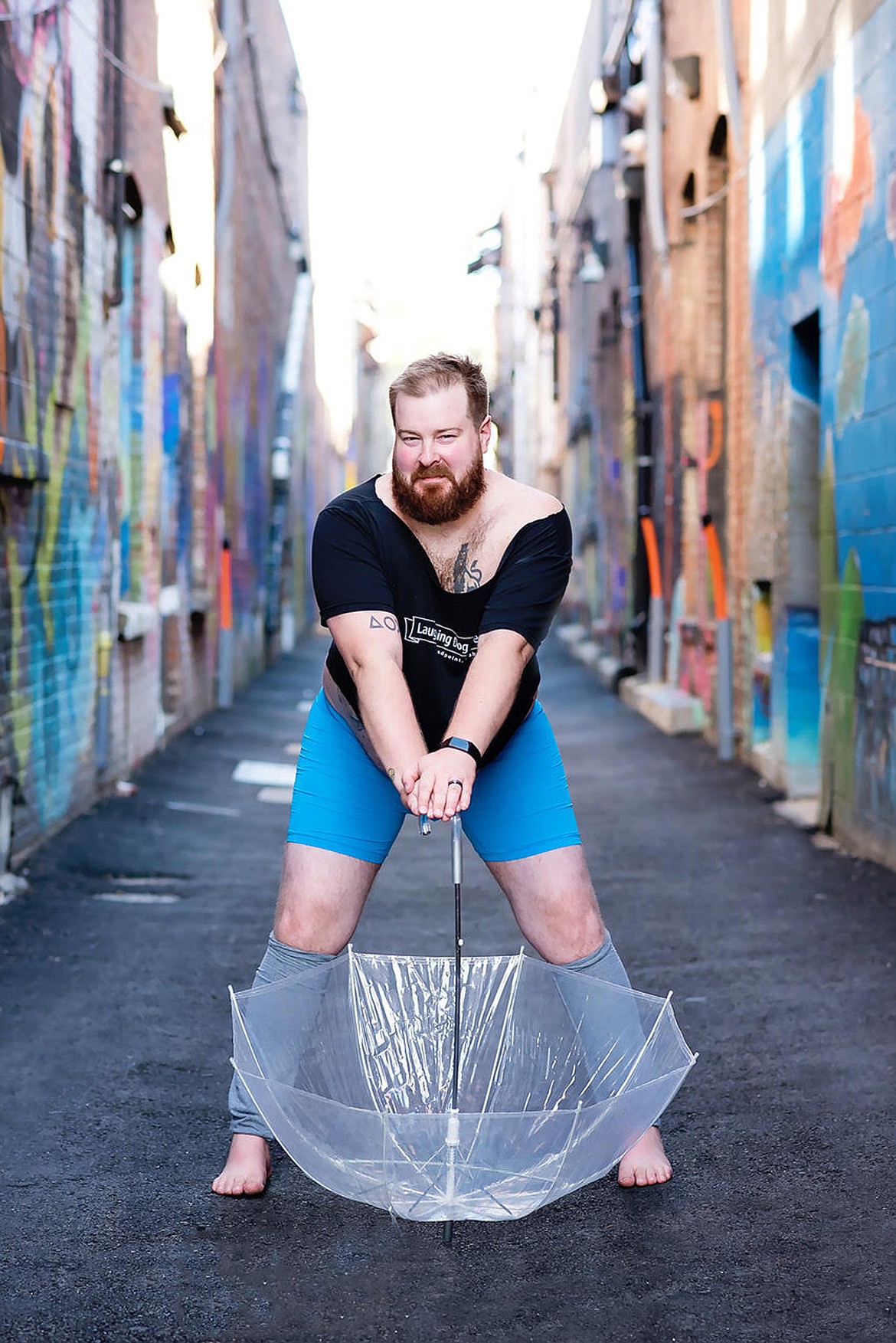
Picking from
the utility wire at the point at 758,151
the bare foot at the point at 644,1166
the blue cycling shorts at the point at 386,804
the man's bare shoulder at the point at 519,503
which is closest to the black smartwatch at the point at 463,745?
the blue cycling shorts at the point at 386,804

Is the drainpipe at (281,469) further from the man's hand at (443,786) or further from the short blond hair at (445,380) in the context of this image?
the man's hand at (443,786)

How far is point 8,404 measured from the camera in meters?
6.64

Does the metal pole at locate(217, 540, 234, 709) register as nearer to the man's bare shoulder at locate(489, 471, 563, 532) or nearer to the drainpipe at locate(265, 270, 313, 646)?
the drainpipe at locate(265, 270, 313, 646)

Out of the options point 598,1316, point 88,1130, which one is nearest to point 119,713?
point 88,1130

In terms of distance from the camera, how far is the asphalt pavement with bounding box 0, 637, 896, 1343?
2957 mm

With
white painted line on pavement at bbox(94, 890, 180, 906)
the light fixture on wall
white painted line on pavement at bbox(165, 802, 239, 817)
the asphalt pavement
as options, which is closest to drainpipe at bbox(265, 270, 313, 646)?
the light fixture on wall

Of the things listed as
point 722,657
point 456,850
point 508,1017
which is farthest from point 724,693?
point 456,850

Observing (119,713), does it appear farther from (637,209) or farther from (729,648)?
(637,209)

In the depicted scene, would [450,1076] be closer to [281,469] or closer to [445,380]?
[445,380]

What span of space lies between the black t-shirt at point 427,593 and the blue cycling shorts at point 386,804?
85 millimetres

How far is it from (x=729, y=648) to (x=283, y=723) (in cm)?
449

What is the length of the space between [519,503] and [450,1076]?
124 centimetres

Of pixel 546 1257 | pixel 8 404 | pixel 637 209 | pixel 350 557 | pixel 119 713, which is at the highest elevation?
pixel 637 209

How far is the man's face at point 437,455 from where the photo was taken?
337 cm
